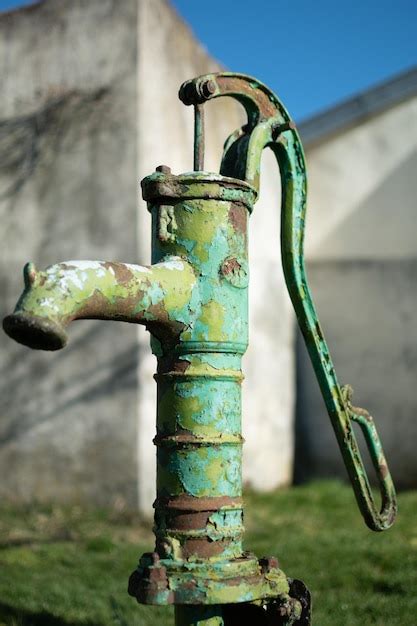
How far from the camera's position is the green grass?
325 cm

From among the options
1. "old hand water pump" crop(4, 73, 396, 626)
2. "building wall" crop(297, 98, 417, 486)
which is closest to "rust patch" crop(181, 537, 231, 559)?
"old hand water pump" crop(4, 73, 396, 626)

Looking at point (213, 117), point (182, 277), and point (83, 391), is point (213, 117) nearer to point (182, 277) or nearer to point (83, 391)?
point (83, 391)

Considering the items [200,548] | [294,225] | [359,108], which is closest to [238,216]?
[294,225]

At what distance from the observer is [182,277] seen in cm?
181

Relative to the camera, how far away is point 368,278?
793 centimetres

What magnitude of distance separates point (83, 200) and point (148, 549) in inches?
99.7

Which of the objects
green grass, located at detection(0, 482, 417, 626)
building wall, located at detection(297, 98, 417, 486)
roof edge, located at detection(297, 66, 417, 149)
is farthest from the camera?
roof edge, located at detection(297, 66, 417, 149)

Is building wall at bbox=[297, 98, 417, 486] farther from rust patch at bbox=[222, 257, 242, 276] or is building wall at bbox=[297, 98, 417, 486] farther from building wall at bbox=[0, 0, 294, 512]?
rust patch at bbox=[222, 257, 242, 276]

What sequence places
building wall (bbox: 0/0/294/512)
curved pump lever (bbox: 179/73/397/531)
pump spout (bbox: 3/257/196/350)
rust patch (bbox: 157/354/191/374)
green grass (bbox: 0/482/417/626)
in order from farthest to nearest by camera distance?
building wall (bbox: 0/0/294/512) → green grass (bbox: 0/482/417/626) → curved pump lever (bbox: 179/73/397/531) → rust patch (bbox: 157/354/191/374) → pump spout (bbox: 3/257/196/350)

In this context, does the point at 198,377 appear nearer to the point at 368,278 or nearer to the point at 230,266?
the point at 230,266

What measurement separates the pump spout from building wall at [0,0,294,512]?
12.9 feet

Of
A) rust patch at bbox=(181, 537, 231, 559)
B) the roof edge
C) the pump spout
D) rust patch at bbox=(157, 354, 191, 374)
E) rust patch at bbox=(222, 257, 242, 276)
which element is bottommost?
rust patch at bbox=(181, 537, 231, 559)

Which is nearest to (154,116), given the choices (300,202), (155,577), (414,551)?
(414,551)

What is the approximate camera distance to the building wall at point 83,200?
18.9ft
